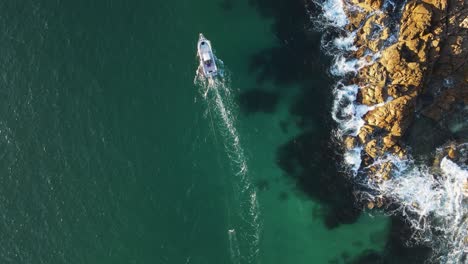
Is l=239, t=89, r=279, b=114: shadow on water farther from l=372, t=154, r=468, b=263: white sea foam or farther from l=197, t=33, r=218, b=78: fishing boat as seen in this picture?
l=372, t=154, r=468, b=263: white sea foam

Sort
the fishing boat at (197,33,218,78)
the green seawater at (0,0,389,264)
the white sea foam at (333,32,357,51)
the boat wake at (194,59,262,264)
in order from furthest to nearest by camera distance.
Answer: the white sea foam at (333,32,357,51)
the fishing boat at (197,33,218,78)
the boat wake at (194,59,262,264)
the green seawater at (0,0,389,264)

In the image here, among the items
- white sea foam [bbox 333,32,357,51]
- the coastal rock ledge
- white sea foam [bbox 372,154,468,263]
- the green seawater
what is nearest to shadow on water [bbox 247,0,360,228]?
the green seawater

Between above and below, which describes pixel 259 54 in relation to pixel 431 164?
above

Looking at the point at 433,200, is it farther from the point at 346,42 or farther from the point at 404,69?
the point at 346,42

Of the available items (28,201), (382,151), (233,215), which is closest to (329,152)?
(382,151)

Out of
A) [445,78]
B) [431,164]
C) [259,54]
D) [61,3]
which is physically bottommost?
[431,164]

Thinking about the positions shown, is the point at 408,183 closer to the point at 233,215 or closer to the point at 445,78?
the point at 445,78

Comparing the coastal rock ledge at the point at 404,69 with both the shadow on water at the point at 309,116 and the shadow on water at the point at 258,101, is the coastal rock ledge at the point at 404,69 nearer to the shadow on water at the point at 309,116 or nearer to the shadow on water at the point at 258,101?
the shadow on water at the point at 309,116
